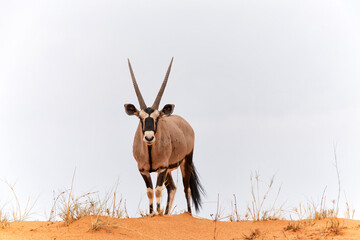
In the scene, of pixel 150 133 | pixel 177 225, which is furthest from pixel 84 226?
pixel 150 133

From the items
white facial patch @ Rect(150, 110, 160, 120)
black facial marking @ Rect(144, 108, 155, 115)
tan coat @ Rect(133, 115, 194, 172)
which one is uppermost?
black facial marking @ Rect(144, 108, 155, 115)

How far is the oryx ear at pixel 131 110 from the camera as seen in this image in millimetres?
7129

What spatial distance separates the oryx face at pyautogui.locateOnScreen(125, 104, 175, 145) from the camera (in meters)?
6.61

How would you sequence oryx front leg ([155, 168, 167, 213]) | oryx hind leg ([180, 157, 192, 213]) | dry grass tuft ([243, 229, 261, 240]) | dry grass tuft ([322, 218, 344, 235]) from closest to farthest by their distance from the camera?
dry grass tuft ([322, 218, 344, 235]) < dry grass tuft ([243, 229, 261, 240]) < oryx front leg ([155, 168, 167, 213]) < oryx hind leg ([180, 157, 192, 213])

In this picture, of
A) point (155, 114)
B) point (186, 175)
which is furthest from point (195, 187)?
point (155, 114)

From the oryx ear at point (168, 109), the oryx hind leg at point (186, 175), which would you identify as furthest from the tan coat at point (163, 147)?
the oryx hind leg at point (186, 175)

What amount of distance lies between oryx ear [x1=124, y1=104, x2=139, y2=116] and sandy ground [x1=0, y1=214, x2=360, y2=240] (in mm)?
1724

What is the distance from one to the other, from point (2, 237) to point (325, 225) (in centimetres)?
372

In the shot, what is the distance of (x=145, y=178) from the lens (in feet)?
23.4

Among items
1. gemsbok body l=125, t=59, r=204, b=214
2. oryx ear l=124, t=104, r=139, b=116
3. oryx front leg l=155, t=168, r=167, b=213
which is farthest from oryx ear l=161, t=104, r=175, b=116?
oryx front leg l=155, t=168, r=167, b=213

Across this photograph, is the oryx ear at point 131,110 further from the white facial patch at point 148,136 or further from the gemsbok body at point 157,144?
the white facial patch at point 148,136

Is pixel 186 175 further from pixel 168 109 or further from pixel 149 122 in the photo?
pixel 149 122

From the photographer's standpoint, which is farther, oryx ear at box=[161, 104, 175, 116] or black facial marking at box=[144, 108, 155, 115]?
oryx ear at box=[161, 104, 175, 116]

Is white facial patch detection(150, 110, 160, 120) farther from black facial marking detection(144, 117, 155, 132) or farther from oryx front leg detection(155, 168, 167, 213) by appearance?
oryx front leg detection(155, 168, 167, 213)
